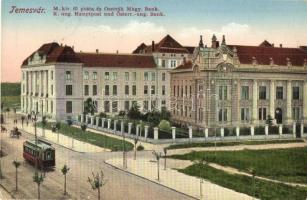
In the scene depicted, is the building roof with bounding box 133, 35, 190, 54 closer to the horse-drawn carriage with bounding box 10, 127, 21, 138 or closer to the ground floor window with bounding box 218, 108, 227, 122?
the ground floor window with bounding box 218, 108, 227, 122

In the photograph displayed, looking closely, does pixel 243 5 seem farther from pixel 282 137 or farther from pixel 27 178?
pixel 282 137

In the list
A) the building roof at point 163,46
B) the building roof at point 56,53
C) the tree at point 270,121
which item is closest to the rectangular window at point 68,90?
the building roof at point 56,53

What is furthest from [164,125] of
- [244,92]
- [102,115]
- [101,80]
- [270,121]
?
[270,121]

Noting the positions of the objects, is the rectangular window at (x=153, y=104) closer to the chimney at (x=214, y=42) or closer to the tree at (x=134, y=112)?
the tree at (x=134, y=112)

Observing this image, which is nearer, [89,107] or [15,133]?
[15,133]

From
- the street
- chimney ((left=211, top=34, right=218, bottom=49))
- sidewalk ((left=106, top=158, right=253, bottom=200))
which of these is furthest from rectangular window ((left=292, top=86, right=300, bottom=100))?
the street

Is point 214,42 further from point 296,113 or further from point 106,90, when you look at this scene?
point 106,90
